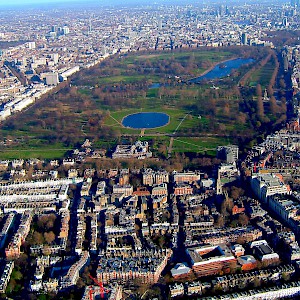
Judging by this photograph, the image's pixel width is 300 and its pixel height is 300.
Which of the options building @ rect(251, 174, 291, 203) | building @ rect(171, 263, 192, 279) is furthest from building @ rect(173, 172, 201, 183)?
building @ rect(171, 263, 192, 279)

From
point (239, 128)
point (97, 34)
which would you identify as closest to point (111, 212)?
point (239, 128)

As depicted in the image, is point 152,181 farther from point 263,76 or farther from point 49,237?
point 263,76

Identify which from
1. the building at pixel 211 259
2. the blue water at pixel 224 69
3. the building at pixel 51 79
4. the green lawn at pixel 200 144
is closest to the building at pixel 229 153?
the green lawn at pixel 200 144

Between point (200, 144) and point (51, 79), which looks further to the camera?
point (51, 79)

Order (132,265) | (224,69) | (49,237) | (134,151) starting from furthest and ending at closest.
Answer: (224,69)
(134,151)
(49,237)
(132,265)

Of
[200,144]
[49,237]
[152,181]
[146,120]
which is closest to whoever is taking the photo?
[49,237]

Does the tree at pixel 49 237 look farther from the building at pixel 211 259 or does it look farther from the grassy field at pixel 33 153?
the grassy field at pixel 33 153

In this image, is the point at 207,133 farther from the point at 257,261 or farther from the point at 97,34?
the point at 97,34

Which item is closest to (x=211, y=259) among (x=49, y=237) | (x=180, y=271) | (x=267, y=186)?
(x=180, y=271)
